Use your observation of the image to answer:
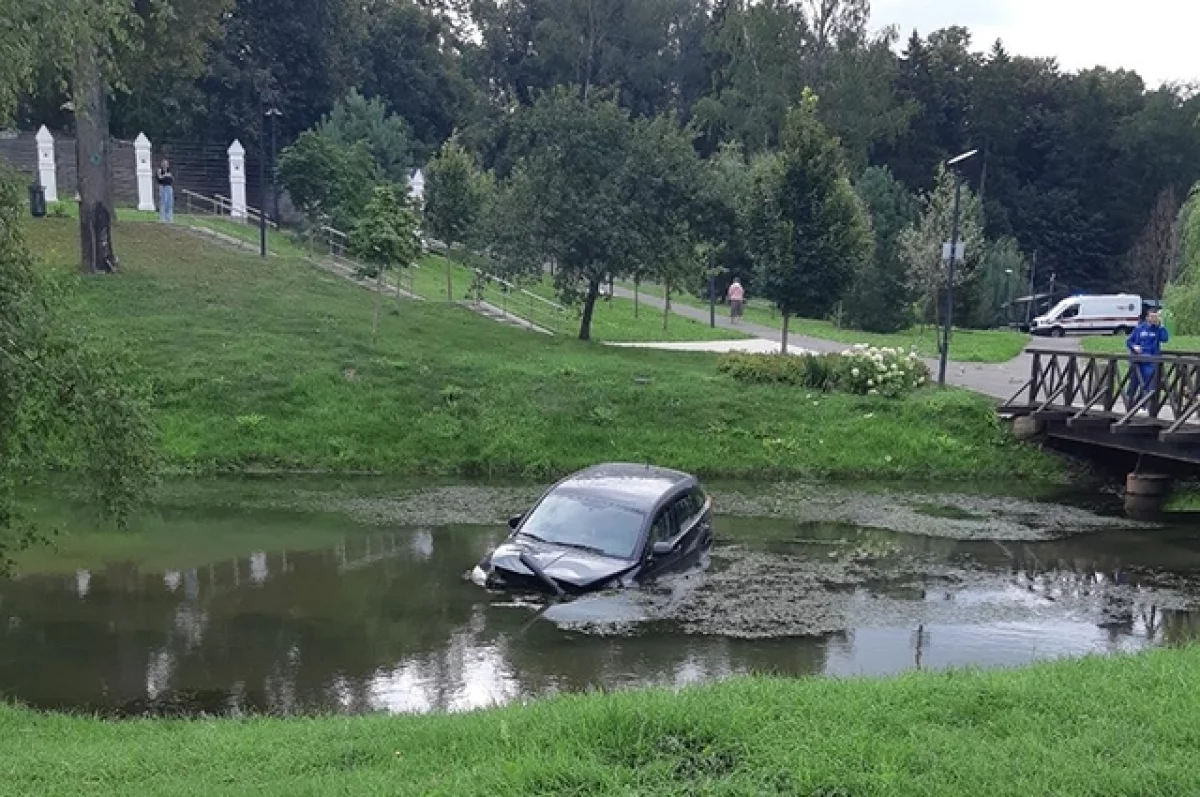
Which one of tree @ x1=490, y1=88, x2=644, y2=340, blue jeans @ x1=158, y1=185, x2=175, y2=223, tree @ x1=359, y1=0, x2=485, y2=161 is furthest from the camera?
tree @ x1=359, y1=0, x2=485, y2=161

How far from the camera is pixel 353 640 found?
11773mm

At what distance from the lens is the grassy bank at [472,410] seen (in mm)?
21734

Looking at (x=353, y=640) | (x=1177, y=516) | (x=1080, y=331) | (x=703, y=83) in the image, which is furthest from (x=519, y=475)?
(x=703, y=83)

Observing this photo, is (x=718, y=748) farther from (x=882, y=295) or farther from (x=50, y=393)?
(x=882, y=295)

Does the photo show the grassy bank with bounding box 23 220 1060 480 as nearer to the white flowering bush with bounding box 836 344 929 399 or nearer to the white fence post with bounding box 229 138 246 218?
the white flowering bush with bounding box 836 344 929 399

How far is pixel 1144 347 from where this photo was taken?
20.9 metres

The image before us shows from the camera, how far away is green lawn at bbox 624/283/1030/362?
122ft

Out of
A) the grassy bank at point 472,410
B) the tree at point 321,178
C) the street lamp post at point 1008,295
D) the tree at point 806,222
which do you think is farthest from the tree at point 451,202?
the street lamp post at point 1008,295

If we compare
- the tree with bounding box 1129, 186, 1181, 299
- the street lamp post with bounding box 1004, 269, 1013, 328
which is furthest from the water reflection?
the tree with bounding box 1129, 186, 1181, 299

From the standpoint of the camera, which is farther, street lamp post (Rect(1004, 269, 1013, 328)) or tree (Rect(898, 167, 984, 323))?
street lamp post (Rect(1004, 269, 1013, 328))

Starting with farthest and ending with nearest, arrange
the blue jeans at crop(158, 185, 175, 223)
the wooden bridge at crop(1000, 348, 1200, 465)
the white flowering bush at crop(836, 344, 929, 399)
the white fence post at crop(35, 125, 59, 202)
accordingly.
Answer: the white fence post at crop(35, 125, 59, 202)
the blue jeans at crop(158, 185, 175, 223)
the white flowering bush at crop(836, 344, 929, 399)
the wooden bridge at crop(1000, 348, 1200, 465)

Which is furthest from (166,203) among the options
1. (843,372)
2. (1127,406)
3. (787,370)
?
(1127,406)

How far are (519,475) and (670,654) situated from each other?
1065 cm

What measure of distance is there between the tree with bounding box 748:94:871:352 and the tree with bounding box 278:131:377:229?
56.3 feet
